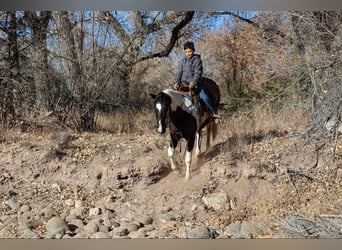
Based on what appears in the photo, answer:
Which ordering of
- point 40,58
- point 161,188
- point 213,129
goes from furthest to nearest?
point 40,58 < point 213,129 < point 161,188

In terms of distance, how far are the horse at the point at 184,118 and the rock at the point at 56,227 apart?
1014 millimetres

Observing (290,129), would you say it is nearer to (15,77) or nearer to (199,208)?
(199,208)

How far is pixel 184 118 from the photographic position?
3.69 metres

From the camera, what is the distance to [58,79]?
4.20 metres

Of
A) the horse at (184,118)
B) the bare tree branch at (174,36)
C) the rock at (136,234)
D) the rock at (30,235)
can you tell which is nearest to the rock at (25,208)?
the rock at (30,235)

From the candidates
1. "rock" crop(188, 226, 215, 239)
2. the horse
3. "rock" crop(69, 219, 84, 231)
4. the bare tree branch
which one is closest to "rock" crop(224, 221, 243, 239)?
"rock" crop(188, 226, 215, 239)

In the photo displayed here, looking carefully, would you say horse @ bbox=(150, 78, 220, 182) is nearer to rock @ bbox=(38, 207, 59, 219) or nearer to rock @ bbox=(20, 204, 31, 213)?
rock @ bbox=(38, 207, 59, 219)

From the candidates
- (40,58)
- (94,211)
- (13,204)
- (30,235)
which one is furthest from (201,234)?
(40,58)

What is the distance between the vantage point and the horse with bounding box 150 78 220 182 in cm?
346

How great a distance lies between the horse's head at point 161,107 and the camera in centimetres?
343

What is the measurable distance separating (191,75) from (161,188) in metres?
0.99

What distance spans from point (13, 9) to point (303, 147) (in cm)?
275

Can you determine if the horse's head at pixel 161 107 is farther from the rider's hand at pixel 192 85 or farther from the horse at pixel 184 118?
the rider's hand at pixel 192 85

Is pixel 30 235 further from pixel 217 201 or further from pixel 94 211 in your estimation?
pixel 217 201
